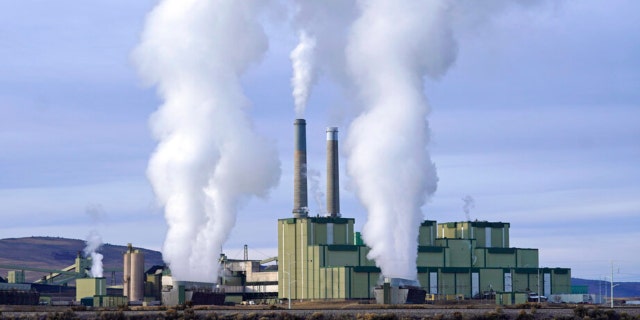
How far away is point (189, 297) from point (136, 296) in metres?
16.5

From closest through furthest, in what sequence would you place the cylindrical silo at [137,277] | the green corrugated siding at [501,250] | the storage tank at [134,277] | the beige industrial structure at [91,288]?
the cylindrical silo at [137,277] < the storage tank at [134,277] < the beige industrial structure at [91,288] < the green corrugated siding at [501,250]

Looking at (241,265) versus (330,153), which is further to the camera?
(241,265)

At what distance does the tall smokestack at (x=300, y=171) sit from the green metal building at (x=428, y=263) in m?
1.73

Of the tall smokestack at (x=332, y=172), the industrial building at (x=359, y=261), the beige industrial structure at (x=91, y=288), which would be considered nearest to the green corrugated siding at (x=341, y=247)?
the industrial building at (x=359, y=261)

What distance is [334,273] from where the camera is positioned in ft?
510

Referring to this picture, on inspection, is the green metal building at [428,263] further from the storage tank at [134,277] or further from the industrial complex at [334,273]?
the storage tank at [134,277]

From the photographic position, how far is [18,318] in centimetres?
8275

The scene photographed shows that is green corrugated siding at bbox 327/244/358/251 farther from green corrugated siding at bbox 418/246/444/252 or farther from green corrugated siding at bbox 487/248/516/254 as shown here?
green corrugated siding at bbox 487/248/516/254

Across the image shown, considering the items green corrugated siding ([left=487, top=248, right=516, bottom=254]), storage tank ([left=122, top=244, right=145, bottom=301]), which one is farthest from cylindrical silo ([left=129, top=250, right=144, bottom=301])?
green corrugated siding ([left=487, top=248, right=516, bottom=254])

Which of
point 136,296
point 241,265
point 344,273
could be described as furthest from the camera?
point 241,265

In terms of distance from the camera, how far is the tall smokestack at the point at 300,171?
161250 millimetres

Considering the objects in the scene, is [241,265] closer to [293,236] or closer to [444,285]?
[293,236]

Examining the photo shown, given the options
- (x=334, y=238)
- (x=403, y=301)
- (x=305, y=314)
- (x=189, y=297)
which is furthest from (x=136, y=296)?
(x=305, y=314)

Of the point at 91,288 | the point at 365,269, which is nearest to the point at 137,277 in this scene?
the point at 91,288
